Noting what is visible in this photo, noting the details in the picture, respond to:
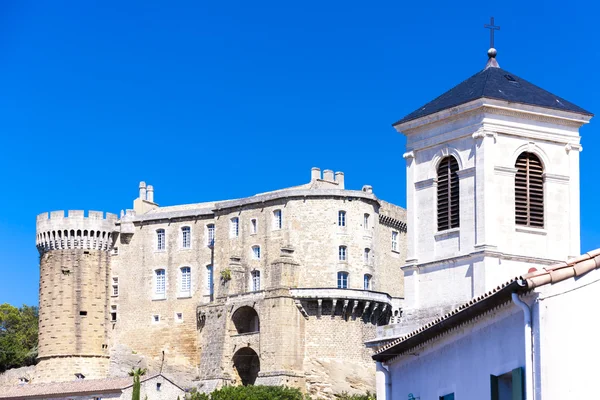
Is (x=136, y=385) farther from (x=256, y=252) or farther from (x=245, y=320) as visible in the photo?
(x=256, y=252)

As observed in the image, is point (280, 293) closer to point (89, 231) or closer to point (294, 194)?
point (294, 194)

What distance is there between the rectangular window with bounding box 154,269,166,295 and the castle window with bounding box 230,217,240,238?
632 centimetres

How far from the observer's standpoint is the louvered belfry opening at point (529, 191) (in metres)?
37.4

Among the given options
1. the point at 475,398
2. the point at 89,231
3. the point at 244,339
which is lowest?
the point at 475,398

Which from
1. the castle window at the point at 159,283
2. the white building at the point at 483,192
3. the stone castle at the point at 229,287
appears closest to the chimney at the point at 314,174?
the stone castle at the point at 229,287

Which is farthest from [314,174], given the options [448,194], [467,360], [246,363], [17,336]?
[467,360]

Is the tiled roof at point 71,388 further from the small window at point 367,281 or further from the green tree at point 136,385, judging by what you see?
the small window at point 367,281

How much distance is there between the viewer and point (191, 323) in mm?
88625

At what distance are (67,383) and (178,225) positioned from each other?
12385 millimetres

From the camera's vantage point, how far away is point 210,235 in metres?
89.8

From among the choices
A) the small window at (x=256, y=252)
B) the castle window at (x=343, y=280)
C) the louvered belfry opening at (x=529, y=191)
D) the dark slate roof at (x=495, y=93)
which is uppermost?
the small window at (x=256, y=252)

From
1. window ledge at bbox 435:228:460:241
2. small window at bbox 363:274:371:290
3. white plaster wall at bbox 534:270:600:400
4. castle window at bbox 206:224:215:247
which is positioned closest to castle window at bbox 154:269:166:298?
castle window at bbox 206:224:215:247

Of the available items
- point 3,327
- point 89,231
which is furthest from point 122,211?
point 3,327

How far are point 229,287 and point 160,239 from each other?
8219 millimetres
